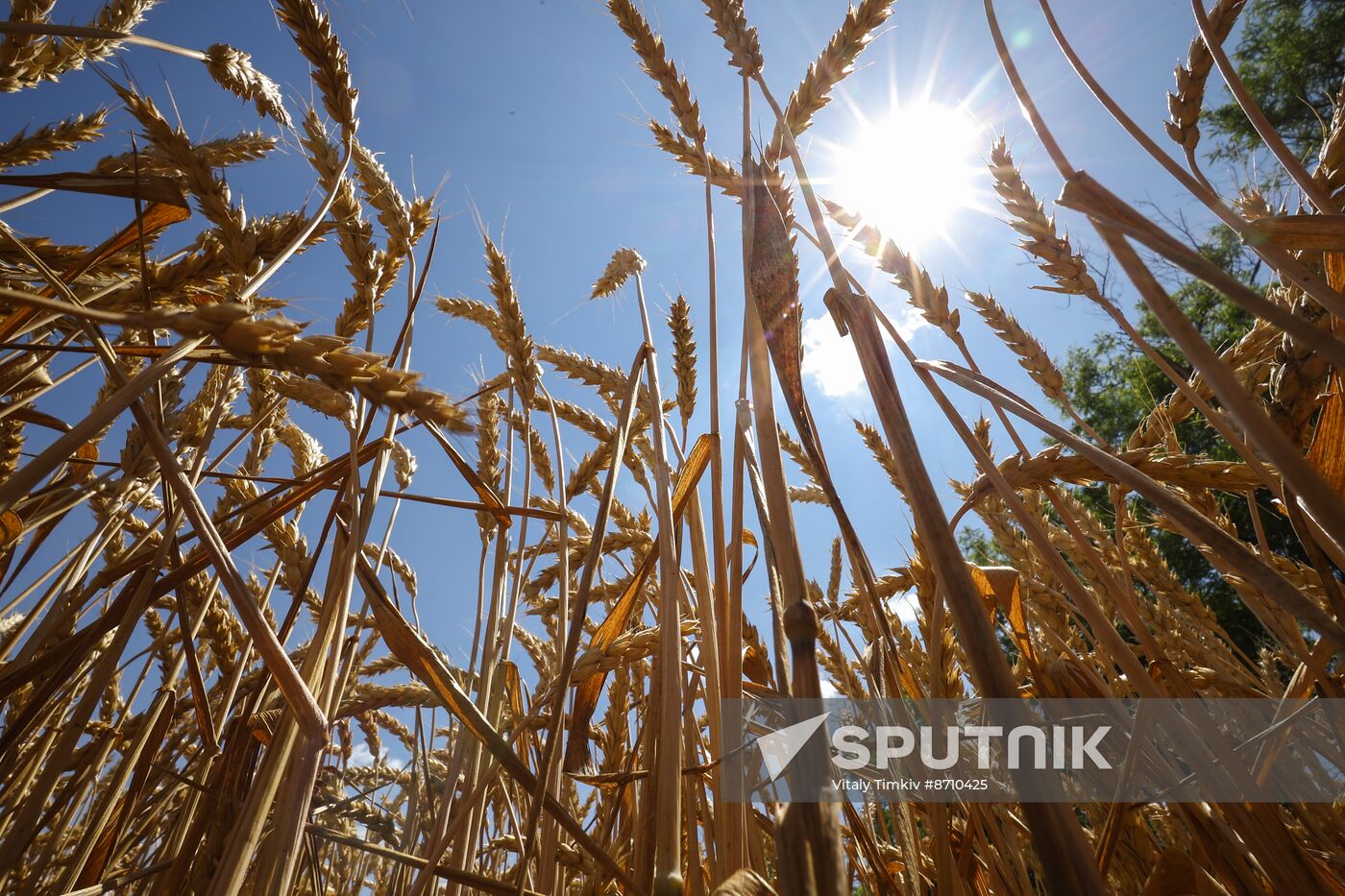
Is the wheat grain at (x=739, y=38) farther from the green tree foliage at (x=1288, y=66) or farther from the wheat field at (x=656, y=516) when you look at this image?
the green tree foliage at (x=1288, y=66)

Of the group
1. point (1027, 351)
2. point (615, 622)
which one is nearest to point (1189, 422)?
point (1027, 351)

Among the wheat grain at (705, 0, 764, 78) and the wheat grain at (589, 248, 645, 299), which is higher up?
the wheat grain at (589, 248, 645, 299)

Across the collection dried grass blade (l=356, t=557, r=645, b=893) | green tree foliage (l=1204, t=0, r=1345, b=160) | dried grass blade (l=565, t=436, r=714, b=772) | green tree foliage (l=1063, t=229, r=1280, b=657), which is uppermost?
green tree foliage (l=1204, t=0, r=1345, b=160)

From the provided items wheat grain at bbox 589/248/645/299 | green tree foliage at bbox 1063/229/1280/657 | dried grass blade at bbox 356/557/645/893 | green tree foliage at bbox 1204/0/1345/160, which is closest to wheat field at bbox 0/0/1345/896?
dried grass blade at bbox 356/557/645/893

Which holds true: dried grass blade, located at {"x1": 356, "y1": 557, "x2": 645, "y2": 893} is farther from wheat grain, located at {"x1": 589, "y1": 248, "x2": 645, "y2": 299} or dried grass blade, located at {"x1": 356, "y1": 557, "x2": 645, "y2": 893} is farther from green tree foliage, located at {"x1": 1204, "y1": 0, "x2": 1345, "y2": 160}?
green tree foliage, located at {"x1": 1204, "y1": 0, "x2": 1345, "y2": 160}

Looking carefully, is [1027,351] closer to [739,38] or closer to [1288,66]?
[739,38]

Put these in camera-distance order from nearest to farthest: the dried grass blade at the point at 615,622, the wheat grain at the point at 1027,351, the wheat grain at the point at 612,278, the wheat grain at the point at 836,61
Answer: the dried grass blade at the point at 615,622
the wheat grain at the point at 836,61
the wheat grain at the point at 1027,351
the wheat grain at the point at 612,278

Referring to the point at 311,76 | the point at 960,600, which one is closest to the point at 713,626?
the point at 960,600

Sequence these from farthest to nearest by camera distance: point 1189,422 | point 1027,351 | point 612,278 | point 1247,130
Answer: point 1247,130 → point 1189,422 → point 612,278 → point 1027,351

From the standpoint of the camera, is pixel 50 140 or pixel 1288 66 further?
pixel 1288 66

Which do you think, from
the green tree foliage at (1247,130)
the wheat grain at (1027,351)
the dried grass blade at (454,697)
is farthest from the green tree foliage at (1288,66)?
the dried grass blade at (454,697)

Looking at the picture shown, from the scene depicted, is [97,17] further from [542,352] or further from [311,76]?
[542,352]

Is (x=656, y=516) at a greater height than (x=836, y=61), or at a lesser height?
lesser

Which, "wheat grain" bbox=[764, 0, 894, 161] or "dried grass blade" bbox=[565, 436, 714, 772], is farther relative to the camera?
"wheat grain" bbox=[764, 0, 894, 161]
